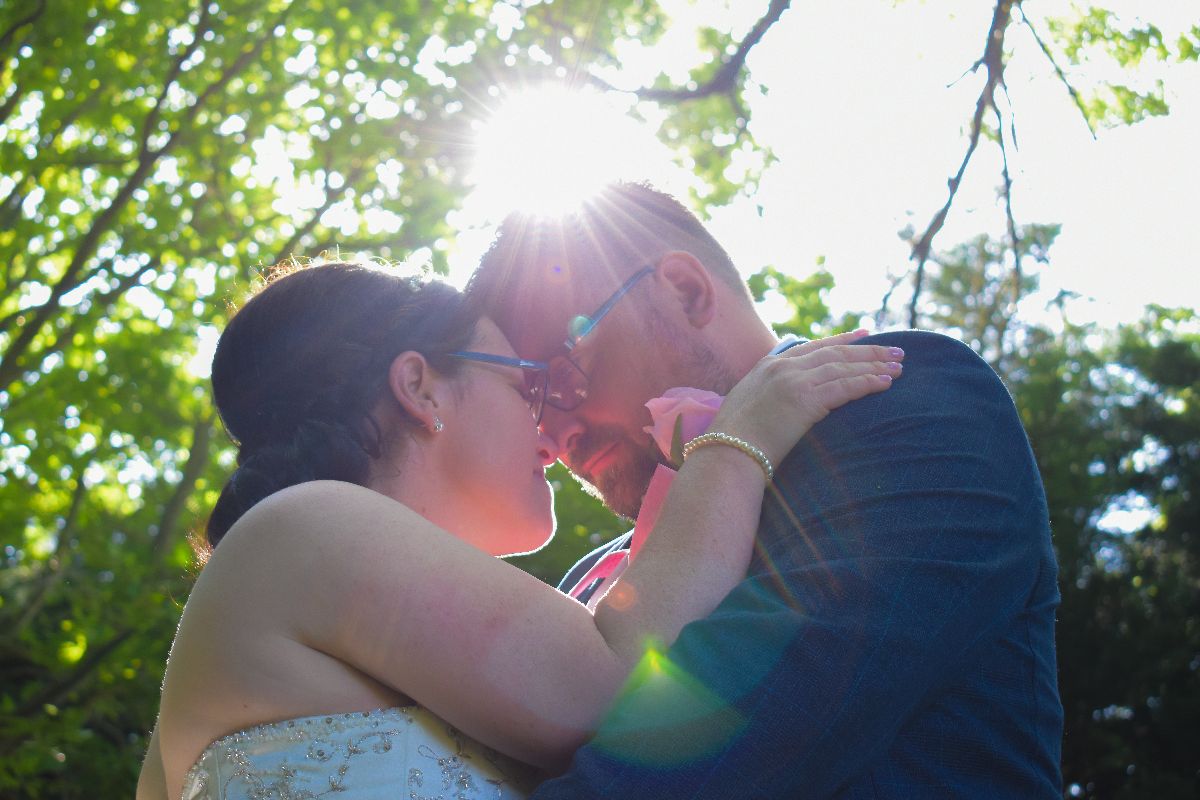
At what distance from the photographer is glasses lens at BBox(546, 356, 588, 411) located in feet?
8.95

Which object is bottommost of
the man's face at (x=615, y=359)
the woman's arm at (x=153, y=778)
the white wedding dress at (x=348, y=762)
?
the woman's arm at (x=153, y=778)

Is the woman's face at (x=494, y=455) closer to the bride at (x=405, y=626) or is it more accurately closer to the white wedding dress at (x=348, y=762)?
the bride at (x=405, y=626)

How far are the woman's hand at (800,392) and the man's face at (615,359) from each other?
2.07 ft

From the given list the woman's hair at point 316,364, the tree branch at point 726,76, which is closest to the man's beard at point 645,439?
the woman's hair at point 316,364

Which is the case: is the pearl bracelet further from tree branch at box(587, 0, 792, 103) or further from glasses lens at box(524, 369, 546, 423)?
tree branch at box(587, 0, 792, 103)

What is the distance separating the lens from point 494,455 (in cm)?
244

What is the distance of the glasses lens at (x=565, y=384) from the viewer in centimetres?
273

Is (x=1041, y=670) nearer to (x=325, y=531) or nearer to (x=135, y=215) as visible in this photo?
(x=325, y=531)

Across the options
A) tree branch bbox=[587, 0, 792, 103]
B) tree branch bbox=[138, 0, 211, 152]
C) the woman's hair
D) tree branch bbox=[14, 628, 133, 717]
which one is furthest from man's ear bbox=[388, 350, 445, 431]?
tree branch bbox=[138, 0, 211, 152]

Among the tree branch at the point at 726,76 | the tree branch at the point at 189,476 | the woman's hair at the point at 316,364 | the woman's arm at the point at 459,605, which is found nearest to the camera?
the woman's arm at the point at 459,605

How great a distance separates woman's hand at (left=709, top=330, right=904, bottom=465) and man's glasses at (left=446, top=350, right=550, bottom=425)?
0.60m

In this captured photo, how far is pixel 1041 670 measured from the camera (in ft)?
6.40

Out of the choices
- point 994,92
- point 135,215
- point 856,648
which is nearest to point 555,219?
point 856,648

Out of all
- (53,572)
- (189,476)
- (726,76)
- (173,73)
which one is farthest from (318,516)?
(189,476)
